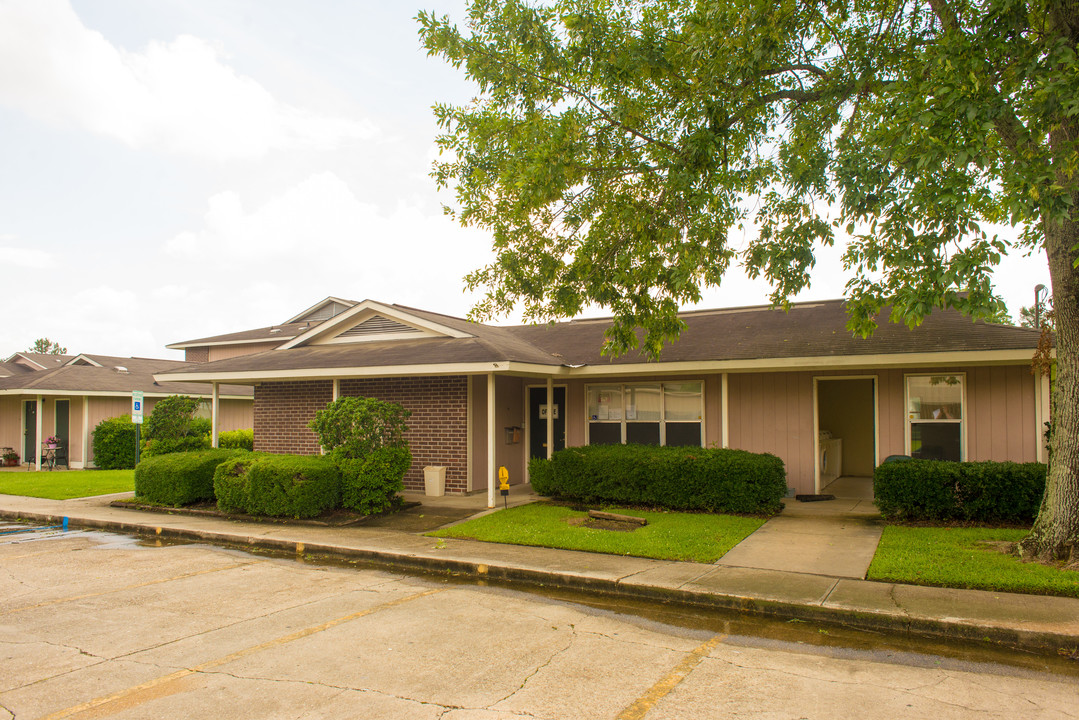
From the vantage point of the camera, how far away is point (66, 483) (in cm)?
1778

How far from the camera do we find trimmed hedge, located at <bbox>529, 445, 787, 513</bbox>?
37.4 feet

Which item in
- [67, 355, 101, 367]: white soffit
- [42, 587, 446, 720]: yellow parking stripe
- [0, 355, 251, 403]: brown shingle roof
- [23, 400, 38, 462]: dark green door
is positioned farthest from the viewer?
[67, 355, 101, 367]: white soffit

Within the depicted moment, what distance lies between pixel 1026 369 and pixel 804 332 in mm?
3631

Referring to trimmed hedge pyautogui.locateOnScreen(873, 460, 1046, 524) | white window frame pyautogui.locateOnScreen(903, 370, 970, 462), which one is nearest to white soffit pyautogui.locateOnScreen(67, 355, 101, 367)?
white window frame pyautogui.locateOnScreen(903, 370, 970, 462)

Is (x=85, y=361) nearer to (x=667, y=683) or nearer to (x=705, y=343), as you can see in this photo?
(x=705, y=343)

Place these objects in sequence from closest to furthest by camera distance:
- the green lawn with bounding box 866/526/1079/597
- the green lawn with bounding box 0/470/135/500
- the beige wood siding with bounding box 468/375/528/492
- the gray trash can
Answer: the green lawn with bounding box 866/526/1079/597 → the gray trash can → the beige wood siding with bounding box 468/375/528/492 → the green lawn with bounding box 0/470/135/500

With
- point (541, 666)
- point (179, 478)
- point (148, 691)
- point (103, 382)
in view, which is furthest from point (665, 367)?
point (103, 382)

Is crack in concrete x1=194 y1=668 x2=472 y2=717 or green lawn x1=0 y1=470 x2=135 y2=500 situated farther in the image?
green lawn x1=0 y1=470 x2=135 y2=500

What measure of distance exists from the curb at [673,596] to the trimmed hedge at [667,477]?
4.41m

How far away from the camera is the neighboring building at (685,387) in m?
11.7

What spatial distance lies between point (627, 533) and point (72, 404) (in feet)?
67.9

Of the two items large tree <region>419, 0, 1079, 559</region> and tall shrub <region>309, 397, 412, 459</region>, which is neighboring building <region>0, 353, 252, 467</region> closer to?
tall shrub <region>309, 397, 412, 459</region>

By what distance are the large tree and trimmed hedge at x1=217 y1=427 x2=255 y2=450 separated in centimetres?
1376

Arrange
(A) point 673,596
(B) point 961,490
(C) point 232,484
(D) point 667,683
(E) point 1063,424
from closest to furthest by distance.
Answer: (D) point 667,683 < (A) point 673,596 < (E) point 1063,424 < (B) point 961,490 < (C) point 232,484
